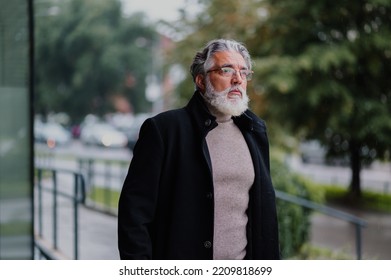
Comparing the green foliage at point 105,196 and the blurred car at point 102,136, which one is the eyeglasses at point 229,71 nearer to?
the green foliage at point 105,196

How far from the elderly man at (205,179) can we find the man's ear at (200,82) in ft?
0.04

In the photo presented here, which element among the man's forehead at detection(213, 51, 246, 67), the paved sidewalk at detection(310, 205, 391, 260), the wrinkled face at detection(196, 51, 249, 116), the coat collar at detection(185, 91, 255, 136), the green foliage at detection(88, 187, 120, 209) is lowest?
the paved sidewalk at detection(310, 205, 391, 260)

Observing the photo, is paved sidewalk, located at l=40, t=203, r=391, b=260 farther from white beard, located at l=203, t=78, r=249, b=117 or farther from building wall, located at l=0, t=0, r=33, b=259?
white beard, located at l=203, t=78, r=249, b=117

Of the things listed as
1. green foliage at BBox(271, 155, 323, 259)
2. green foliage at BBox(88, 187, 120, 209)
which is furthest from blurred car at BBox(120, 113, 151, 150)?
green foliage at BBox(271, 155, 323, 259)

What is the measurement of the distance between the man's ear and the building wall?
1557 millimetres

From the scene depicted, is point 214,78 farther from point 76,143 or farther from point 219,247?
point 76,143

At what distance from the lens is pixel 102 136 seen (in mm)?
24031

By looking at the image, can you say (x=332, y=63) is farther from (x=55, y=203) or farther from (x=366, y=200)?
(x=55, y=203)

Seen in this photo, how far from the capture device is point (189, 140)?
90.0 inches

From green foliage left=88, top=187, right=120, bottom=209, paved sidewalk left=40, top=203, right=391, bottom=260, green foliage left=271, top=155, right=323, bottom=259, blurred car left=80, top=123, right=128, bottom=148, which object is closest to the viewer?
paved sidewalk left=40, top=203, right=391, bottom=260

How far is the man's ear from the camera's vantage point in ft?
7.79

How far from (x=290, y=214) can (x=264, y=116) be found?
5250 millimetres

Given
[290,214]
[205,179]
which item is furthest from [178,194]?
[290,214]
